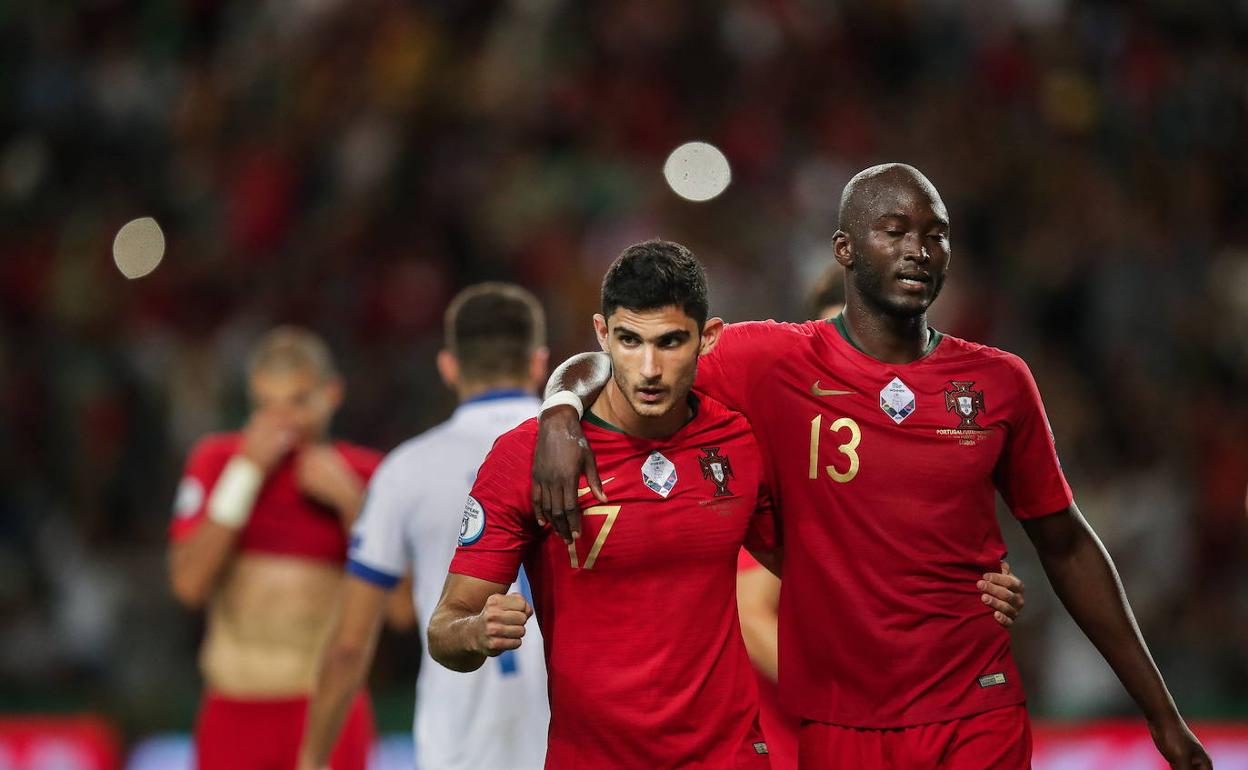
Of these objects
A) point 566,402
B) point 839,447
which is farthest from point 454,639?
point 839,447

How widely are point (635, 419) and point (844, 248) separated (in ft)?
2.47

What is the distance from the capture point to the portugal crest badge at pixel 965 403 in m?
3.98

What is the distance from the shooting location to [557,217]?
37.9 feet

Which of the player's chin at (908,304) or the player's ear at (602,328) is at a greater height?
the player's chin at (908,304)

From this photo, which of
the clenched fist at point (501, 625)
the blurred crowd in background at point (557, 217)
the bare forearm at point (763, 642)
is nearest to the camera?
the clenched fist at point (501, 625)

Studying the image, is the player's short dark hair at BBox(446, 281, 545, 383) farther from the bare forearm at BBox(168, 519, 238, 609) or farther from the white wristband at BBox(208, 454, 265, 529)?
the bare forearm at BBox(168, 519, 238, 609)

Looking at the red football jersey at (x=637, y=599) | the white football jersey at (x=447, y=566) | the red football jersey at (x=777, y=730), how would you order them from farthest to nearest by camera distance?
the white football jersey at (x=447, y=566), the red football jersey at (x=777, y=730), the red football jersey at (x=637, y=599)

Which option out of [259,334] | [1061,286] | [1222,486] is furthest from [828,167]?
[259,334]

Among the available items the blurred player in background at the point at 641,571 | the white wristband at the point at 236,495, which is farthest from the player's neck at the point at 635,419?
the white wristband at the point at 236,495

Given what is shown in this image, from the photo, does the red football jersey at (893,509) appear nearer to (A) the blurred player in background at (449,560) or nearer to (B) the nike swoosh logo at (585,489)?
(B) the nike swoosh logo at (585,489)

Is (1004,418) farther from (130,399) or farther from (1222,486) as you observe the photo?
(130,399)

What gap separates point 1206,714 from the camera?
8.42m

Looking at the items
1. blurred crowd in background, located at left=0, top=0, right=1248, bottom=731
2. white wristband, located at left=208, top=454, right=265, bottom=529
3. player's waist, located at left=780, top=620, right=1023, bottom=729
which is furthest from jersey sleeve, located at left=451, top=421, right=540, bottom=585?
blurred crowd in background, located at left=0, top=0, right=1248, bottom=731

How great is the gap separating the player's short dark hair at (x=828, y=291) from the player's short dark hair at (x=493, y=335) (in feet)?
3.24
